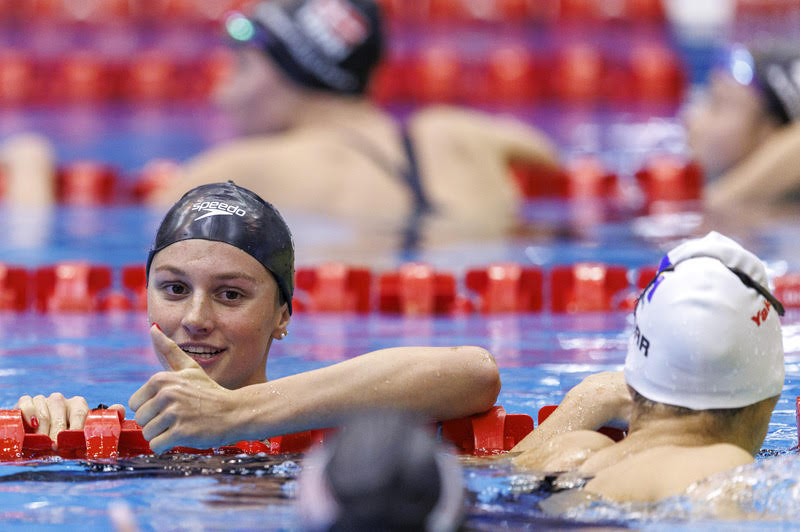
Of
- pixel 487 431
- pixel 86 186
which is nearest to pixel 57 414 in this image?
pixel 487 431

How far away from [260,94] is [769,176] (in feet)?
8.07

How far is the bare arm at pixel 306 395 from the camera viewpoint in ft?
9.14

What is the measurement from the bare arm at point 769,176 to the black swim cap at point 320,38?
1837mm

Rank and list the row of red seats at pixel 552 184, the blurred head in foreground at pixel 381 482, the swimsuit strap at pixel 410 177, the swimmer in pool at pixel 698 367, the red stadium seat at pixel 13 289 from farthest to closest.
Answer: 1. the row of red seats at pixel 552 184
2. the swimsuit strap at pixel 410 177
3. the red stadium seat at pixel 13 289
4. the swimmer in pool at pixel 698 367
5. the blurred head in foreground at pixel 381 482

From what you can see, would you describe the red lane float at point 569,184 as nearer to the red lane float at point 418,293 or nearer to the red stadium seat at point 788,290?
the red lane float at point 418,293

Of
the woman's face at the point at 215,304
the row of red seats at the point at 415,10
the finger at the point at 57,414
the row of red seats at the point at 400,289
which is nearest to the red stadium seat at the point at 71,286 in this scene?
the row of red seats at the point at 400,289

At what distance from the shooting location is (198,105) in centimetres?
956

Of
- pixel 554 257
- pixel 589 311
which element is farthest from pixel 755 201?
pixel 589 311

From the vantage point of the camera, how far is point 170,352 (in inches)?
110

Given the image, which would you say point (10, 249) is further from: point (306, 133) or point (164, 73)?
point (164, 73)

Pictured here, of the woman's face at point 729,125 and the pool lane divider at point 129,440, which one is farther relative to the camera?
the woman's face at point 729,125

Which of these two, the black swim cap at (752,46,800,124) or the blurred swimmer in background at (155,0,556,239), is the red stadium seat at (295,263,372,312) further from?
the black swim cap at (752,46,800,124)

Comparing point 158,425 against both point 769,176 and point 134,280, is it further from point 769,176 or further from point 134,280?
point 769,176

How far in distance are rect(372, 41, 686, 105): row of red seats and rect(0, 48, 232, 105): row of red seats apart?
1.32m
